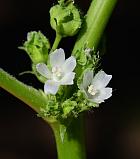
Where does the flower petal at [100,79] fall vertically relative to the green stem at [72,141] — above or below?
above

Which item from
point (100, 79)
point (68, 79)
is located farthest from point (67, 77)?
point (100, 79)

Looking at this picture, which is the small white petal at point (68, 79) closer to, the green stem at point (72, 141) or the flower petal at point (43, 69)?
the flower petal at point (43, 69)

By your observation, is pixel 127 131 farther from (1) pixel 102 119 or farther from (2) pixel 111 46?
(2) pixel 111 46

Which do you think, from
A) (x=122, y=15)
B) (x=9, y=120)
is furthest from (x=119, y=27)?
(x=9, y=120)

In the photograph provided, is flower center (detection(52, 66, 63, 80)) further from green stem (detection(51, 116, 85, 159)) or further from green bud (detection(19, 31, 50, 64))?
green stem (detection(51, 116, 85, 159))

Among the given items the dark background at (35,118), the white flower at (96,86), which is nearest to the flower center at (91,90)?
the white flower at (96,86)

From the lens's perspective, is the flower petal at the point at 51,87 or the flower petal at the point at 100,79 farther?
the flower petal at the point at 100,79
